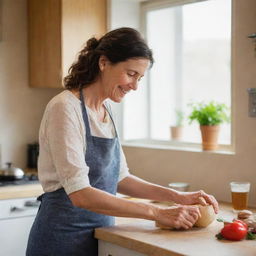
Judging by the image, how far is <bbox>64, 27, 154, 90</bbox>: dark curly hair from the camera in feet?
6.69

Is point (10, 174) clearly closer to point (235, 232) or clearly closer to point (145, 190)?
point (145, 190)

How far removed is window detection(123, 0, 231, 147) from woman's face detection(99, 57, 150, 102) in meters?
1.52

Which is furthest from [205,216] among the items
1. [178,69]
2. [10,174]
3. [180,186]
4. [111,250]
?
[178,69]

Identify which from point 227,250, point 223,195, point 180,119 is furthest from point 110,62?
point 180,119

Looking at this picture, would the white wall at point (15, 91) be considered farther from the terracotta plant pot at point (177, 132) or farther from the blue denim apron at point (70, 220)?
the blue denim apron at point (70, 220)

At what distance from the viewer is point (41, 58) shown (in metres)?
3.81

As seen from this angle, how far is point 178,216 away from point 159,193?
280 millimetres

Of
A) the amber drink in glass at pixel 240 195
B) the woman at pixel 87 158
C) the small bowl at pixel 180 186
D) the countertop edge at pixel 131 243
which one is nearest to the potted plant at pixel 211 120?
the small bowl at pixel 180 186

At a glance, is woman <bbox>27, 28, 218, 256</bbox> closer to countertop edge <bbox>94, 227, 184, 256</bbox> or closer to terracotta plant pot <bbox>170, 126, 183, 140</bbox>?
countertop edge <bbox>94, 227, 184, 256</bbox>

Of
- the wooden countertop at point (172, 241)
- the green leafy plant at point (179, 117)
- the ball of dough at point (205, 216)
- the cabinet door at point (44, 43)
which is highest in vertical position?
the cabinet door at point (44, 43)

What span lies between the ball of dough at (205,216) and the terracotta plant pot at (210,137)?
1071mm

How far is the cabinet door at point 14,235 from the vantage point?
3113 mm

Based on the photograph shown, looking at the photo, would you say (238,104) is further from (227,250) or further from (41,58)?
(41,58)

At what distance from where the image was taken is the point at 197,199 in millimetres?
2213
